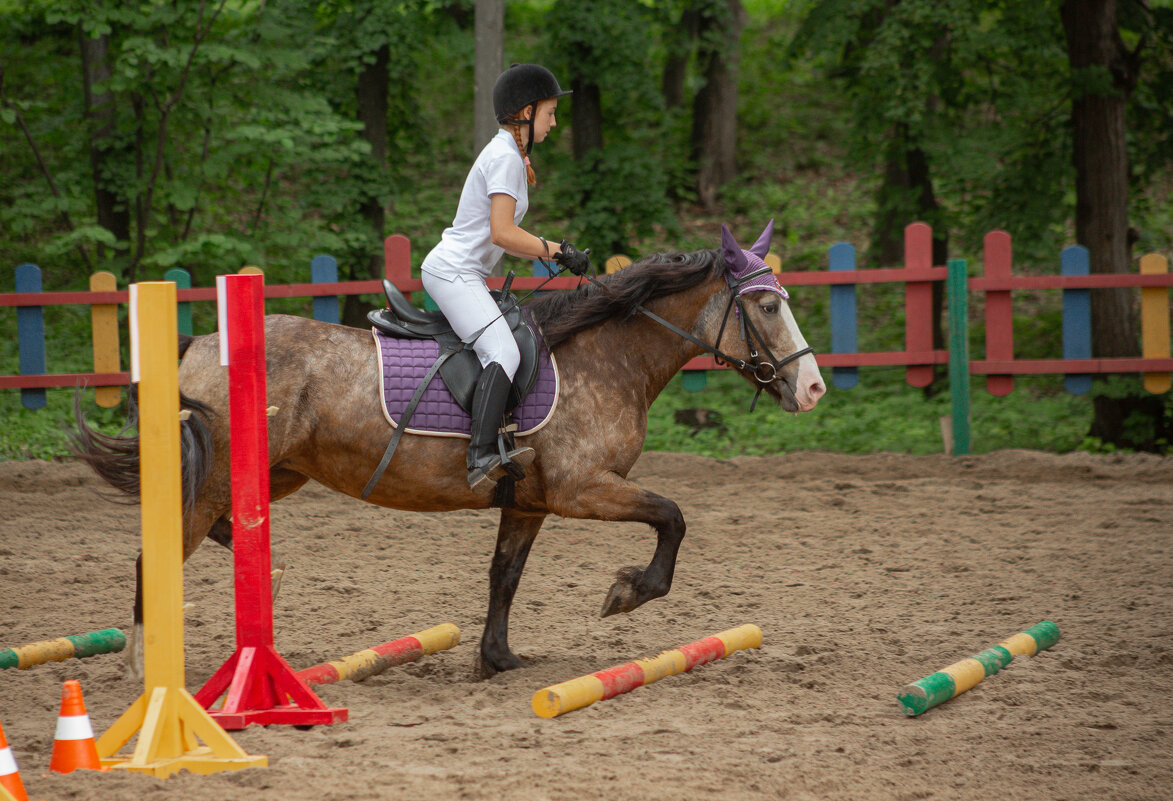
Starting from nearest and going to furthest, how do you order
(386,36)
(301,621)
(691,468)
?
(301,621) → (691,468) → (386,36)

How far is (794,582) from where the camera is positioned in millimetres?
6320

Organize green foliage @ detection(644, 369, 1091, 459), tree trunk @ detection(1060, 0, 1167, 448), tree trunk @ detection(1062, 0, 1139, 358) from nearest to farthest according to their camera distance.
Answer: tree trunk @ detection(1060, 0, 1167, 448), tree trunk @ detection(1062, 0, 1139, 358), green foliage @ detection(644, 369, 1091, 459)

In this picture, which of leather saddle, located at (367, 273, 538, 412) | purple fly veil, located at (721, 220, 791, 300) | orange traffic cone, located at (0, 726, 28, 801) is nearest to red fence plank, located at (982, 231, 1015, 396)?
purple fly veil, located at (721, 220, 791, 300)

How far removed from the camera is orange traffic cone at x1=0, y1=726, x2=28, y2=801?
282 cm

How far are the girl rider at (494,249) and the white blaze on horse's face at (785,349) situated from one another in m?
0.85

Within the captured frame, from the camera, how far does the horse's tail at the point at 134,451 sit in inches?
168

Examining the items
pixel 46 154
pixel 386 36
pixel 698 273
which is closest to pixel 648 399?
pixel 698 273

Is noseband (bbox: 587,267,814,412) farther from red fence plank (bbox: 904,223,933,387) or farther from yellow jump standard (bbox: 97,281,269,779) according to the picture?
red fence plank (bbox: 904,223,933,387)

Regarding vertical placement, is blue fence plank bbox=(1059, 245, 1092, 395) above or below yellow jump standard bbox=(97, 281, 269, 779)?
above

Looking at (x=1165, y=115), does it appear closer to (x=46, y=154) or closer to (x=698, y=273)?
(x=698, y=273)

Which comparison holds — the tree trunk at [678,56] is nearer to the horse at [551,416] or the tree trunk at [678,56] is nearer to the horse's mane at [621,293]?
the horse's mane at [621,293]

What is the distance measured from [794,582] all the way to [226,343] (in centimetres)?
386

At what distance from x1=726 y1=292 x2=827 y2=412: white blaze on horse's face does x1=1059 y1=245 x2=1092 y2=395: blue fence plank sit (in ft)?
19.9

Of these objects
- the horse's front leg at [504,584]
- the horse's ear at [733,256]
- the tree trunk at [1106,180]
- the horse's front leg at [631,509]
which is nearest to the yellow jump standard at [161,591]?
the horse's front leg at [504,584]
